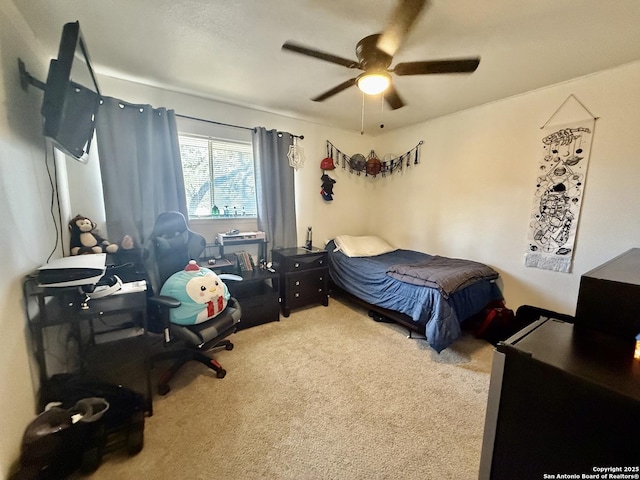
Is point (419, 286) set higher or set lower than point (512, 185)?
lower

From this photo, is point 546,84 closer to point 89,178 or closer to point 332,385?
point 332,385

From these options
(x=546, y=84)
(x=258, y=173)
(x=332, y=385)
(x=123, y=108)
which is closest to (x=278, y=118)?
(x=258, y=173)

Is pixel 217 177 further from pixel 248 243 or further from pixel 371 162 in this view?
pixel 371 162

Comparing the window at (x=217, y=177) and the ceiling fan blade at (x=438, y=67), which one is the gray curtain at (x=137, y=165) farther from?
the ceiling fan blade at (x=438, y=67)

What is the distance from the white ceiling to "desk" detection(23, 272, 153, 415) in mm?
1678

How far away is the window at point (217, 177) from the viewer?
2.88 metres

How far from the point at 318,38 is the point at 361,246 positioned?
8.06 ft

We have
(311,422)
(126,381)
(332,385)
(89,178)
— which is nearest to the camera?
(311,422)

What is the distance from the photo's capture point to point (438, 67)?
1.66 metres

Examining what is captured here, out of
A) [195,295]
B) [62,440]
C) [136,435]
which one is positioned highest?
[195,295]

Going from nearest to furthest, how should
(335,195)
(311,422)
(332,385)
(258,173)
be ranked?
(311,422), (332,385), (258,173), (335,195)

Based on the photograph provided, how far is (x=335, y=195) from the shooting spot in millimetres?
3963

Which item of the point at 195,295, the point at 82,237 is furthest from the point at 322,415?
the point at 82,237

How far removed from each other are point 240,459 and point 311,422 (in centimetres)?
44
